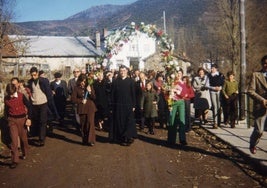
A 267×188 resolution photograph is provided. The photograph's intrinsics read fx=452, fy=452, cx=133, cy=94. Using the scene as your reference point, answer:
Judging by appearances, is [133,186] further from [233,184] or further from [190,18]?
[190,18]

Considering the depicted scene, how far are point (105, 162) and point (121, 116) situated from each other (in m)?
2.70

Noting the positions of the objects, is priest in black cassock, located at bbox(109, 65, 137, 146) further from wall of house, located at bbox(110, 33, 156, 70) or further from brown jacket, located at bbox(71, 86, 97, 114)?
wall of house, located at bbox(110, 33, 156, 70)

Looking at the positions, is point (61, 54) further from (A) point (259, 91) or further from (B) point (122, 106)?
(A) point (259, 91)

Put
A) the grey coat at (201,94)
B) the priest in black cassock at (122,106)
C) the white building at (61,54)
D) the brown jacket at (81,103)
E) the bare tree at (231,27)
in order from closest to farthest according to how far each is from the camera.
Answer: the priest in black cassock at (122,106) → the brown jacket at (81,103) → the grey coat at (201,94) → the bare tree at (231,27) → the white building at (61,54)

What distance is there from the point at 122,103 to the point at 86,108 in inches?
39.8

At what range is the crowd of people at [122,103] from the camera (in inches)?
403

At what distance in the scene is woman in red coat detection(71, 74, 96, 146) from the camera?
1230 centimetres

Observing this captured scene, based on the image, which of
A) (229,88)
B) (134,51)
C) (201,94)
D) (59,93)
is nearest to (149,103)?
(201,94)

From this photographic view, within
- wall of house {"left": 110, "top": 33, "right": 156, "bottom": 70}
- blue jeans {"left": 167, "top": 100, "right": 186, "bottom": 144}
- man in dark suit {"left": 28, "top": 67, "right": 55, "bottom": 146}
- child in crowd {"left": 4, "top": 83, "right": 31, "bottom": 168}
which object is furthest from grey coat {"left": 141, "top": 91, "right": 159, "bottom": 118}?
wall of house {"left": 110, "top": 33, "right": 156, "bottom": 70}

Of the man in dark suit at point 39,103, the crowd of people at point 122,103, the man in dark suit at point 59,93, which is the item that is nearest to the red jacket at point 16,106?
the crowd of people at point 122,103

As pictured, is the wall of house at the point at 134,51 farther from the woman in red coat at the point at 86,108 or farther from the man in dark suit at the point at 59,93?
the woman in red coat at the point at 86,108

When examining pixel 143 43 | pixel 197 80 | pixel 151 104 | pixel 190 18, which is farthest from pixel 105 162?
pixel 190 18

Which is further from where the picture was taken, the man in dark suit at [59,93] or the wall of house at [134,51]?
the wall of house at [134,51]

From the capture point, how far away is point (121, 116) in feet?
41.0
